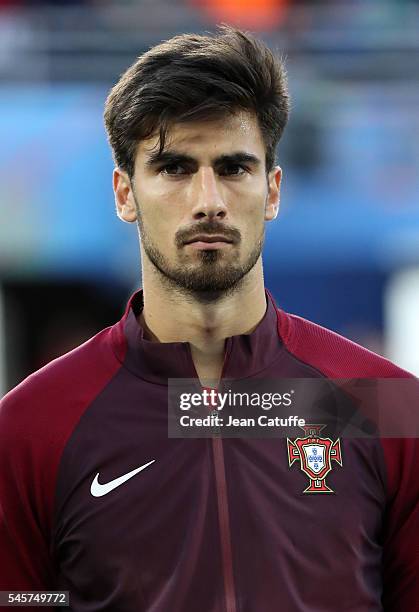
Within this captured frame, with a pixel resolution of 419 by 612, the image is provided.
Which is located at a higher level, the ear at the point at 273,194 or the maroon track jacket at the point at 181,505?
the ear at the point at 273,194

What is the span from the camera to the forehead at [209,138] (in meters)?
2.71

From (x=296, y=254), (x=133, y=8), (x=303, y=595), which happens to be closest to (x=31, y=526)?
(x=303, y=595)

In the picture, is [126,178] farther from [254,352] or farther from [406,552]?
[406,552]

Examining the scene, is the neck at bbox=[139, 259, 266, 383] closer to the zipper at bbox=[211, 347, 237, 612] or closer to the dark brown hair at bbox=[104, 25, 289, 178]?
the zipper at bbox=[211, 347, 237, 612]

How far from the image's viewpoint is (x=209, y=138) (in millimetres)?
2711

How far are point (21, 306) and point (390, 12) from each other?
13.4ft

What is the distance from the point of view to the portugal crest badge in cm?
266

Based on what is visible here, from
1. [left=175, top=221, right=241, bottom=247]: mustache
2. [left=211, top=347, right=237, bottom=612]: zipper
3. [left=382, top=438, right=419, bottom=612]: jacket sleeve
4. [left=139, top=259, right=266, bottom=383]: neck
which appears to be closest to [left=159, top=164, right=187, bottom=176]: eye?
[left=175, top=221, right=241, bottom=247]: mustache

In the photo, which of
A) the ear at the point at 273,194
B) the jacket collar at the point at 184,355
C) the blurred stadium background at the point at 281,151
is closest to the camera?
the jacket collar at the point at 184,355

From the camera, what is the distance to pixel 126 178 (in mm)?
2916

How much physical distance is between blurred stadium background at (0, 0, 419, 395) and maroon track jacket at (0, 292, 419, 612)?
265 inches

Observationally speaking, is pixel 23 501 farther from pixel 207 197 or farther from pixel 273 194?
pixel 273 194

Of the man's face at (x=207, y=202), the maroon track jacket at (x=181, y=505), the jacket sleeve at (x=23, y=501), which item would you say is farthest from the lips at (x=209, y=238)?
the jacket sleeve at (x=23, y=501)

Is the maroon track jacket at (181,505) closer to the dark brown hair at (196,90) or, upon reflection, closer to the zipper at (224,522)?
the zipper at (224,522)
